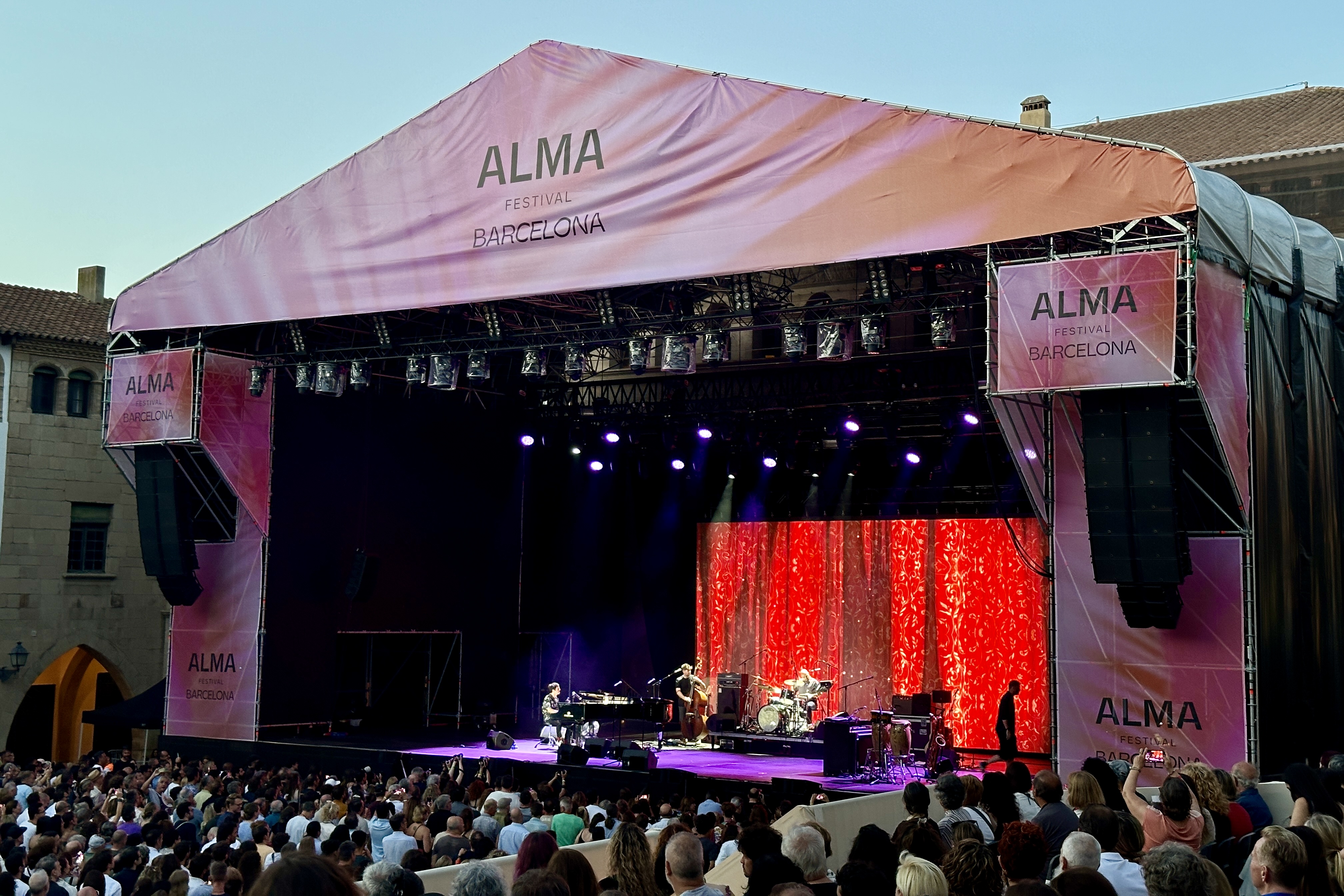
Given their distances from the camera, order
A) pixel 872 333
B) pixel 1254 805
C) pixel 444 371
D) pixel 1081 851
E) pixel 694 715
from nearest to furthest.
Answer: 1. pixel 1081 851
2. pixel 1254 805
3. pixel 872 333
4. pixel 444 371
5. pixel 694 715

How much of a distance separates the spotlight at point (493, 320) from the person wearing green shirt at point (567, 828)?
25.7ft

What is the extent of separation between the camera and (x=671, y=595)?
23.1 metres

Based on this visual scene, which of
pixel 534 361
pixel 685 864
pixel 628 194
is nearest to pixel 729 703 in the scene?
pixel 534 361

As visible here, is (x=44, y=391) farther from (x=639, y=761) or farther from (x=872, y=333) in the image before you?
(x=872, y=333)

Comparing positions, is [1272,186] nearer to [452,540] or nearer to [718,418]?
[718,418]

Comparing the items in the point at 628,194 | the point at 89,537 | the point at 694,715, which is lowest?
the point at 694,715

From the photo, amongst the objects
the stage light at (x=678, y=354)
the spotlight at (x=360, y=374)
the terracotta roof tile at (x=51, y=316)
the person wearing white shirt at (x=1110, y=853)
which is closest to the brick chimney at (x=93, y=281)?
the terracotta roof tile at (x=51, y=316)

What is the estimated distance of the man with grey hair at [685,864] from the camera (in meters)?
4.43

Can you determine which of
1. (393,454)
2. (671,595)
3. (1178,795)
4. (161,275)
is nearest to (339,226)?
(161,275)

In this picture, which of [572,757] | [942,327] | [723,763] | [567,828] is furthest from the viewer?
[723,763]

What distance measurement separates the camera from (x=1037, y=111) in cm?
2380

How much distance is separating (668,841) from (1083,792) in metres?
2.13

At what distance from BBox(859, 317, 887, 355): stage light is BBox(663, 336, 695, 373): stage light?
214cm

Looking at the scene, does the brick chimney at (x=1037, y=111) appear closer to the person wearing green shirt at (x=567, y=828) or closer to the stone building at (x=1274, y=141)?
the stone building at (x=1274, y=141)
